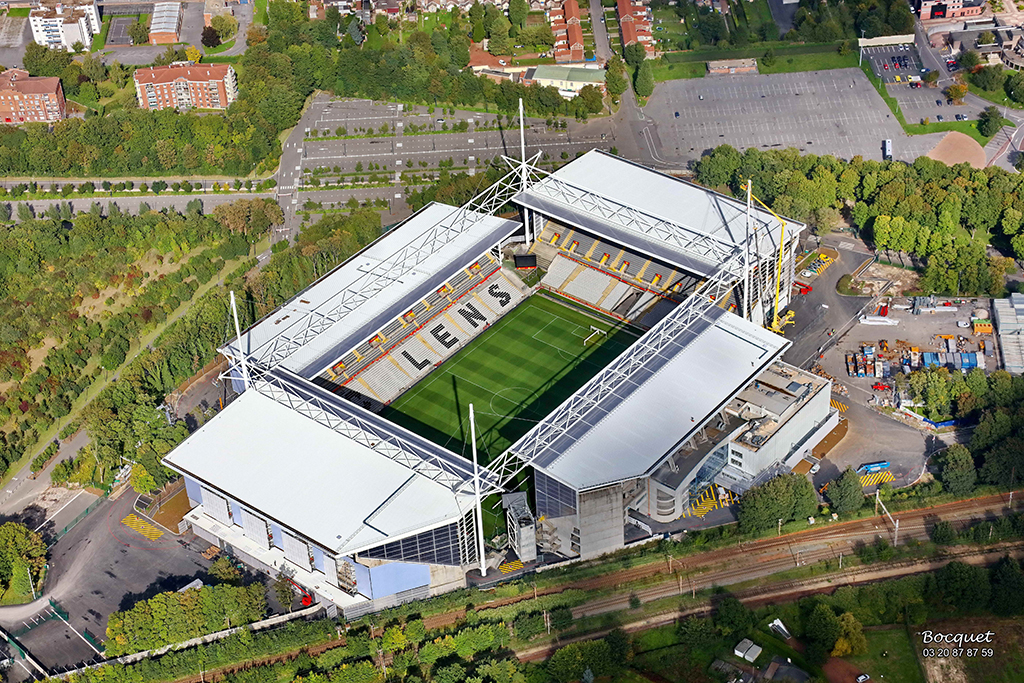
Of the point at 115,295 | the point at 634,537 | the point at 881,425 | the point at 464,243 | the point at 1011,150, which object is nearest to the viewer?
the point at 634,537

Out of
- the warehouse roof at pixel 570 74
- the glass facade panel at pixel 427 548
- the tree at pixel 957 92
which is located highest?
the warehouse roof at pixel 570 74

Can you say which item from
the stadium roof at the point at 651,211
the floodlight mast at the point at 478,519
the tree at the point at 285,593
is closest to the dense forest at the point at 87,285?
the tree at the point at 285,593

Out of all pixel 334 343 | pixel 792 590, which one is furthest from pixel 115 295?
pixel 792 590

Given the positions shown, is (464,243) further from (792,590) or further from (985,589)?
(985,589)

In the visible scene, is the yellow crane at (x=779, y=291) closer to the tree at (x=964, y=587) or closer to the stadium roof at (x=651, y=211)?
Answer: the stadium roof at (x=651, y=211)

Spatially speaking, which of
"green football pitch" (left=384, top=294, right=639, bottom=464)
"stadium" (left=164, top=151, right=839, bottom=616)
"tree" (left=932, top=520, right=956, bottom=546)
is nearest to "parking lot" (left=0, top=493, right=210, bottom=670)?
"stadium" (left=164, top=151, right=839, bottom=616)

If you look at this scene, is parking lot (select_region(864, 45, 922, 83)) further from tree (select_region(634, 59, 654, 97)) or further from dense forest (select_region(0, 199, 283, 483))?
dense forest (select_region(0, 199, 283, 483))
